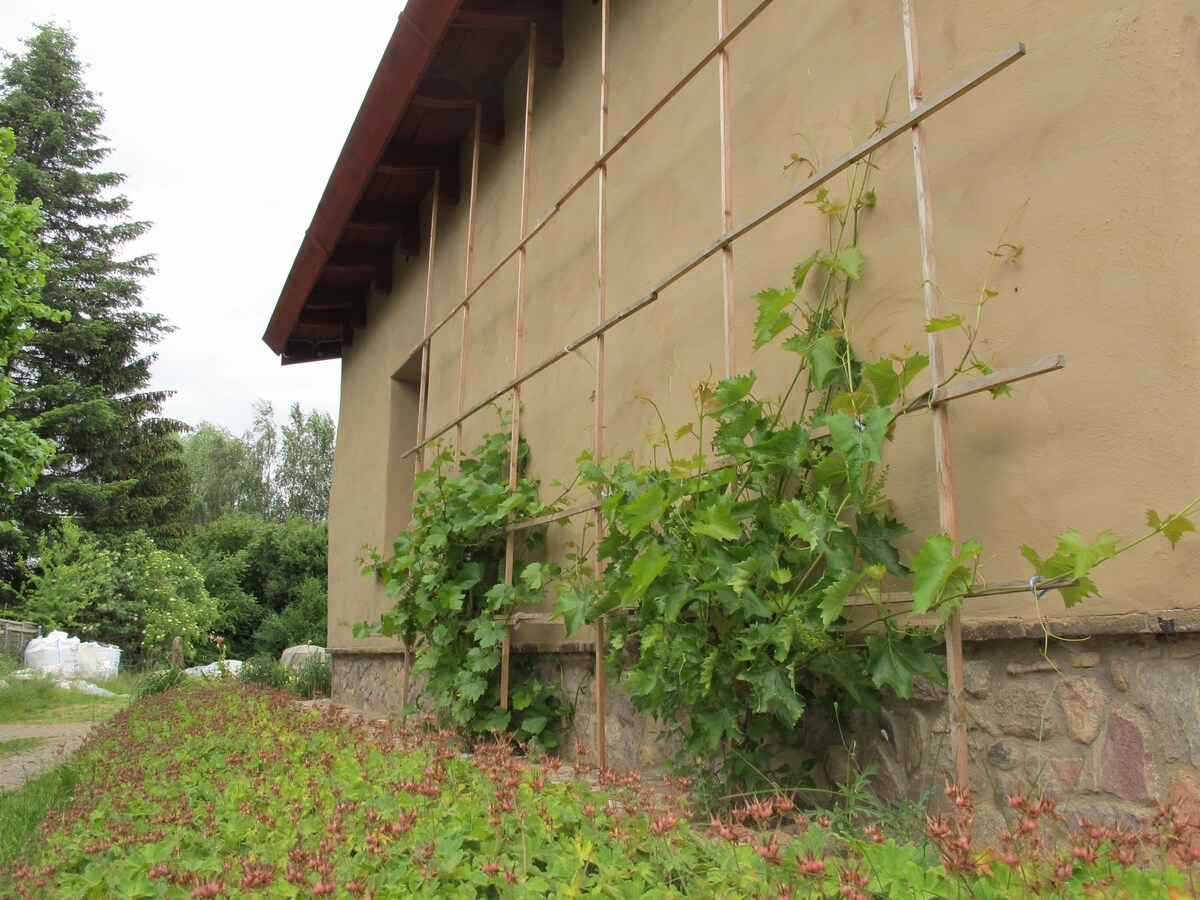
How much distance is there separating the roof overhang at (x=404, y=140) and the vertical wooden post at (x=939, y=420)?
122 inches

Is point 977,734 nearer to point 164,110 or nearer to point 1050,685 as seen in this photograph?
point 1050,685

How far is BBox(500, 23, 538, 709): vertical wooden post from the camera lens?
4469mm

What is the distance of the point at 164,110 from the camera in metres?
27.8

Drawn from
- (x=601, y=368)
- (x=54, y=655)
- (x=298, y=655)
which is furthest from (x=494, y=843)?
(x=54, y=655)

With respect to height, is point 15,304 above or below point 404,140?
below

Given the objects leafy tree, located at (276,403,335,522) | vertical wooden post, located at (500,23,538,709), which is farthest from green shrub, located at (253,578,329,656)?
vertical wooden post, located at (500,23,538,709)

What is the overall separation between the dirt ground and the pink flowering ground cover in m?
2.45

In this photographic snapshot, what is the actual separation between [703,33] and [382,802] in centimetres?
319

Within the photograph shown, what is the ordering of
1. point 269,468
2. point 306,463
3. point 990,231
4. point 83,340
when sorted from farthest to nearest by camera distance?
point 269,468, point 306,463, point 83,340, point 990,231

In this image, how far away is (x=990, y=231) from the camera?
95.8 inches

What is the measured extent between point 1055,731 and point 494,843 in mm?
1296

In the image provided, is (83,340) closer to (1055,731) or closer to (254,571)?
(254,571)

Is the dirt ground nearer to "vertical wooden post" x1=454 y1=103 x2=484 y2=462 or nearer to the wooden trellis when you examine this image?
"vertical wooden post" x1=454 y1=103 x2=484 y2=462

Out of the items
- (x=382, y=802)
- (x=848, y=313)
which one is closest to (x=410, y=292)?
(x=848, y=313)
